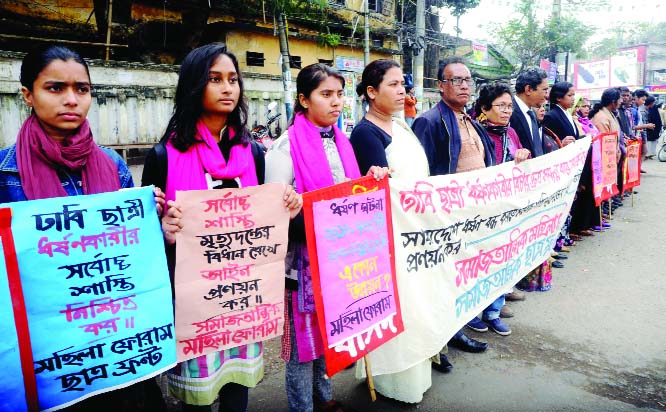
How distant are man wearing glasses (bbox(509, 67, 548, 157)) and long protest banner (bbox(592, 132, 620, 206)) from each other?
1.83 meters

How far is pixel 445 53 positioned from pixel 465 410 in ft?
90.0

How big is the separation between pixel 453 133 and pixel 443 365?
1.57 metres

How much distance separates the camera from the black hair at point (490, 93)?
3686mm

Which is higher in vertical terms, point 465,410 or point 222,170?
point 222,170

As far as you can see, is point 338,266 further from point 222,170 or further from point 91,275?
point 91,275

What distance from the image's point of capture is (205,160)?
1971mm

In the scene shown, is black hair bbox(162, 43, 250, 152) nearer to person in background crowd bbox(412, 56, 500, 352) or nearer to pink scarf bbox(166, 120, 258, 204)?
pink scarf bbox(166, 120, 258, 204)

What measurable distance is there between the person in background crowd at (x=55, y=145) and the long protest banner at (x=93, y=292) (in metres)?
0.08

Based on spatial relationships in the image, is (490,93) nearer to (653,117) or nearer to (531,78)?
(531,78)

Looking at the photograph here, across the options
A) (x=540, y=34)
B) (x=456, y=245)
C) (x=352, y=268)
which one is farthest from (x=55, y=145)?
(x=540, y=34)

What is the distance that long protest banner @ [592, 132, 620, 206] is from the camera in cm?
584

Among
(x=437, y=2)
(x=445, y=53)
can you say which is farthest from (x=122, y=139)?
(x=445, y=53)

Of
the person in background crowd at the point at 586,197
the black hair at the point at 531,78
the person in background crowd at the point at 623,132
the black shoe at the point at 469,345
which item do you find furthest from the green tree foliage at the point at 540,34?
the black shoe at the point at 469,345

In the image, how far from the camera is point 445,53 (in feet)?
89.8
